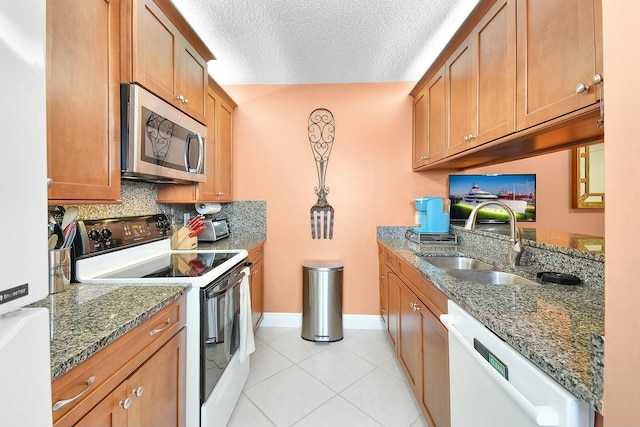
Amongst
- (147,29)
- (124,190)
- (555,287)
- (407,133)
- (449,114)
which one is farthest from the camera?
(407,133)

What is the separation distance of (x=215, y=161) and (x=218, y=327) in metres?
1.49

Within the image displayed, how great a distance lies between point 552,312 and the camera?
2.77ft

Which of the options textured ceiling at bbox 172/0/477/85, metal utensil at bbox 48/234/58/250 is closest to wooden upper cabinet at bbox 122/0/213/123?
textured ceiling at bbox 172/0/477/85

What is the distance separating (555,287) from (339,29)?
2.02 metres

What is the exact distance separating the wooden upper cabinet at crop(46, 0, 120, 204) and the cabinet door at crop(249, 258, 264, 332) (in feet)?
4.61

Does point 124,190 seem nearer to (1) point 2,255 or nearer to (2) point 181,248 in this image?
(2) point 181,248

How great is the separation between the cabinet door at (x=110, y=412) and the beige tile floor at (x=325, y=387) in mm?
975

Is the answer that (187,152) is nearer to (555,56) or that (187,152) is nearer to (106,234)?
(106,234)

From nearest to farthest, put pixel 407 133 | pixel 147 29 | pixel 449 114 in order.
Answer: pixel 147 29 → pixel 449 114 → pixel 407 133

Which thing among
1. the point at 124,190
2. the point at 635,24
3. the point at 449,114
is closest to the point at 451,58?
the point at 449,114

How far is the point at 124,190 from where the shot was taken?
1816 mm

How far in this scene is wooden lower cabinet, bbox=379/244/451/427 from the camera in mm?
1217

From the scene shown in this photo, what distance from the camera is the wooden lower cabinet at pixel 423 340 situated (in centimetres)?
122

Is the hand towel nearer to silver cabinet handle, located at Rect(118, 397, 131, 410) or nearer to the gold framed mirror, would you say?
silver cabinet handle, located at Rect(118, 397, 131, 410)
